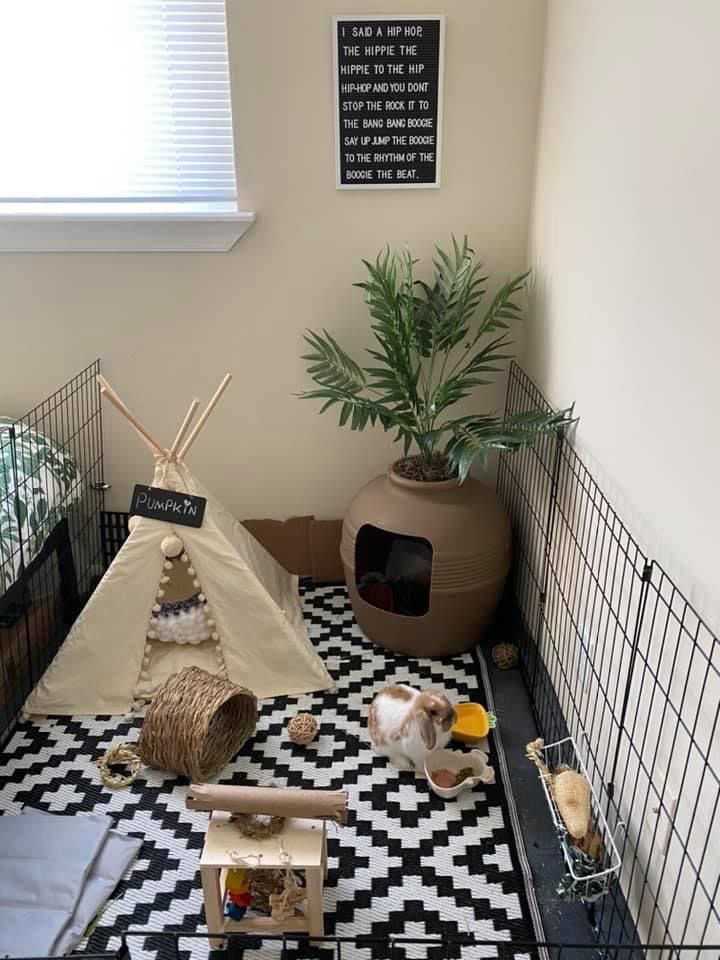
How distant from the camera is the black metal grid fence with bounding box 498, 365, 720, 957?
4.43 feet

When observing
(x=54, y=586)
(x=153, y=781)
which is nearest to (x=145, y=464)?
(x=54, y=586)

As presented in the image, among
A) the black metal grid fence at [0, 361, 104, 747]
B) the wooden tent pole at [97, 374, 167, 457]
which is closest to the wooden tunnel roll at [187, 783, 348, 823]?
the black metal grid fence at [0, 361, 104, 747]

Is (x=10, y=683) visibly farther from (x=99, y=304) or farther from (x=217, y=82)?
(x=217, y=82)

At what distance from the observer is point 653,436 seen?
1.53 metres

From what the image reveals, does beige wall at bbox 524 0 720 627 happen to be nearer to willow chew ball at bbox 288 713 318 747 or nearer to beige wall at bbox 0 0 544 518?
beige wall at bbox 0 0 544 518

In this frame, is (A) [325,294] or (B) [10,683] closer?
(B) [10,683]

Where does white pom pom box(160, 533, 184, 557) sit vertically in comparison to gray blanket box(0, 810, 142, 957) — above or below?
above

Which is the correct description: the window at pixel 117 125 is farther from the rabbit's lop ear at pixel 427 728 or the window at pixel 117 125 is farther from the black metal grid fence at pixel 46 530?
the rabbit's lop ear at pixel 427 728

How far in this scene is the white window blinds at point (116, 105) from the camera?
7.86 ft

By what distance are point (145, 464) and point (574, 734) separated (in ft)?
5.20

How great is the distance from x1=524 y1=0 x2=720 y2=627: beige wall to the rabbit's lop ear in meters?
0.69

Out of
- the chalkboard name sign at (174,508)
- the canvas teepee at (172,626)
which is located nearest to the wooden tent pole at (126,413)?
the canvas teepee at (172,626)

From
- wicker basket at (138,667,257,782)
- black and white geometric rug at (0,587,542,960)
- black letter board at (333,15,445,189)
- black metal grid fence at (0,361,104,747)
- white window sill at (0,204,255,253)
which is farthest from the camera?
white window sill at (0,204,255,253)

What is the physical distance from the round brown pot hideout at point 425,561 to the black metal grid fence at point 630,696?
0.16m
